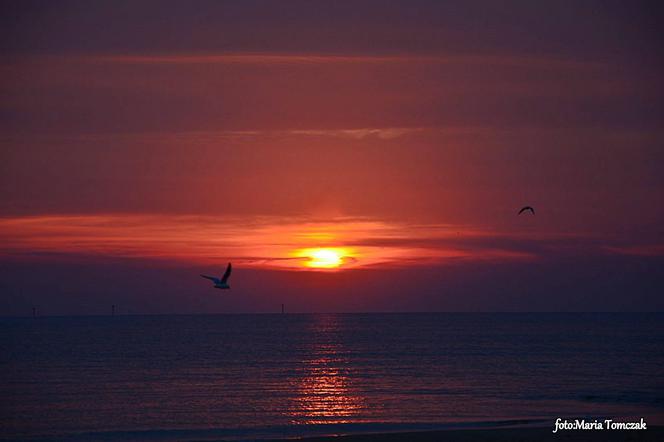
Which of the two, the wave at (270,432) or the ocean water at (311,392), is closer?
the wave at (270,432)

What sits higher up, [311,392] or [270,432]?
[311,392]

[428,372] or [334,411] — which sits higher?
[428,372]

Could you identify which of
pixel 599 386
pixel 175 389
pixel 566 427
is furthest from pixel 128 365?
pixel 566 427

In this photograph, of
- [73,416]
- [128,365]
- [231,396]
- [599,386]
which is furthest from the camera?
[128,365]

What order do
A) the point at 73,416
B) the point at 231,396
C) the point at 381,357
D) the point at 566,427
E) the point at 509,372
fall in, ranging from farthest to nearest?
the point at 381,357, the point at 509,372, the point at 231,396, the point at 73,416, the point at 566,427

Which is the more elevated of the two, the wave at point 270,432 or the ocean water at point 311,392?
the ocean water at point 311,392

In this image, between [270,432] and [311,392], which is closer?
[270,432]

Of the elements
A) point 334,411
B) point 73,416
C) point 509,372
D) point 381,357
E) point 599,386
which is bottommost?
point 73,416

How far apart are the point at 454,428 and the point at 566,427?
4541 mm

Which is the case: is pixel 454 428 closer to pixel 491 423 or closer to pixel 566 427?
pixel 491 423

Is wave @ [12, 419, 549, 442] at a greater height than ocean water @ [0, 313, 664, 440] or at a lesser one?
lesser

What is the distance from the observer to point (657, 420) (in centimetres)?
3791

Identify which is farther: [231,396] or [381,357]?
[381,357]

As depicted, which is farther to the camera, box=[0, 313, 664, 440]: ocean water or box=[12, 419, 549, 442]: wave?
box=[0, 313, 664, 440]: ocean water
